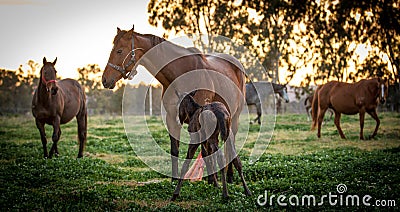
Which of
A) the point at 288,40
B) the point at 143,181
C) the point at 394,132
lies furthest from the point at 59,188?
the point at 288,40

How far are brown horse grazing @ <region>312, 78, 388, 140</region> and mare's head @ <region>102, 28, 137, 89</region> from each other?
11.7 meters

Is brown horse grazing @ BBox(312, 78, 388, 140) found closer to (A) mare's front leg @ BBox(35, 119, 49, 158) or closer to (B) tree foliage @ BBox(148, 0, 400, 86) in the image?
(A) mare's front leg @ BBox(35, 119, 49, 158)

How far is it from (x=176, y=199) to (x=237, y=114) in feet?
9.70

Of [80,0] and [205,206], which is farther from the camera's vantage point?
[80,0]

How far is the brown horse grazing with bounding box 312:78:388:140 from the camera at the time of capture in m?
16.5

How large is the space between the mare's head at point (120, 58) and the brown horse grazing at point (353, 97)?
11.7 m

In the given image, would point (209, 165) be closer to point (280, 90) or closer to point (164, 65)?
point (164, 65)

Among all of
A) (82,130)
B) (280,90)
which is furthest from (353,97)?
(82,130)

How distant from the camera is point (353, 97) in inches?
671

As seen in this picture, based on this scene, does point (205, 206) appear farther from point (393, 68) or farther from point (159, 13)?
point (393, 68)

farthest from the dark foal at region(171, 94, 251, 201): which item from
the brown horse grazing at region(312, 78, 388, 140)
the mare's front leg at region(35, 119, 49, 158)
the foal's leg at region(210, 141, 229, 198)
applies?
the brown horse grazing at region(312, 78, 388, 140)

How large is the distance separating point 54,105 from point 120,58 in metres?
5.64

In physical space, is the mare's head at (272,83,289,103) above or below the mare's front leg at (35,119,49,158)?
above

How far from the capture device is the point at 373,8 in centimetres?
3678
